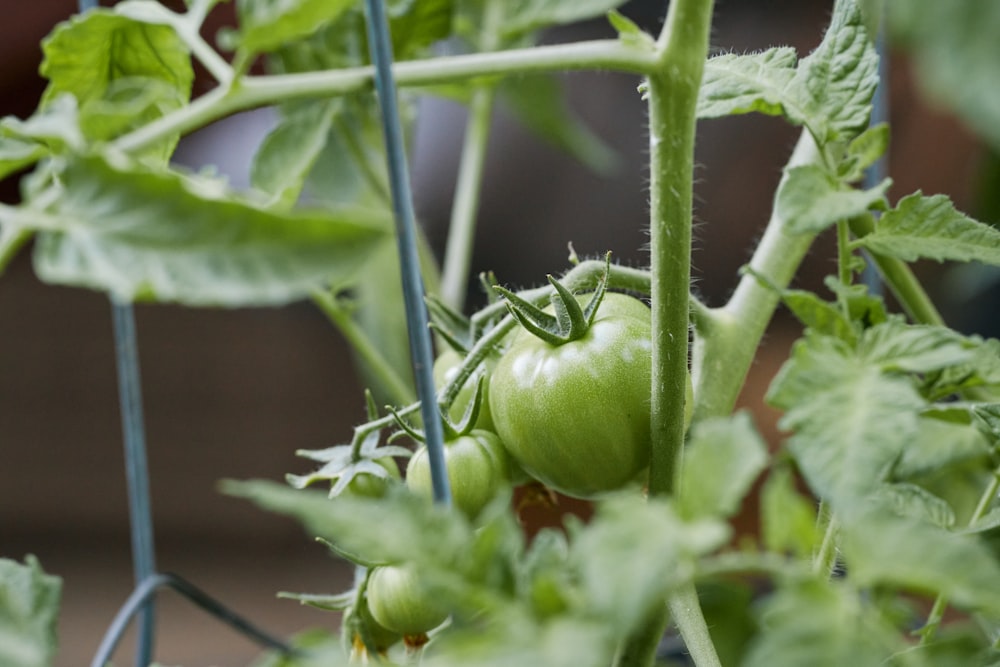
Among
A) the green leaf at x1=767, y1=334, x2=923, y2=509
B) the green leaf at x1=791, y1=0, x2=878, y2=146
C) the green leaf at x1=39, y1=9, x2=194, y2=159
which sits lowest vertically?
the green leaf at x1=767, y1=334, x2=923, y2=509

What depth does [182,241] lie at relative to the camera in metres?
0.24

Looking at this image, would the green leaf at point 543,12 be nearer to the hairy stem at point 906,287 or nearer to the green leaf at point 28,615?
the hairy stem at point 906,287

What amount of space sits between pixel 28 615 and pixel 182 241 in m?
0.11

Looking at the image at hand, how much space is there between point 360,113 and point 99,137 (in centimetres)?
45

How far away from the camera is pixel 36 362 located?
1.75 meters

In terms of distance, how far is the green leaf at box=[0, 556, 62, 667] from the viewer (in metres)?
0.24

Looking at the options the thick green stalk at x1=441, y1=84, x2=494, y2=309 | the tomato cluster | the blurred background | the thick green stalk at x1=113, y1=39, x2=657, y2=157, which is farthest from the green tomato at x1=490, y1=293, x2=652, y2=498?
the blurred background

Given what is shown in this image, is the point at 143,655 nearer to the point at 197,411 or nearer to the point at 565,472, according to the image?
the point at 565,472

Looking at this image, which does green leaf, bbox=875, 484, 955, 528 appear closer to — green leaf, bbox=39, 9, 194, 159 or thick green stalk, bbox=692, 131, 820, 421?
thick green stalk, bbox=692, 131, 820, 421

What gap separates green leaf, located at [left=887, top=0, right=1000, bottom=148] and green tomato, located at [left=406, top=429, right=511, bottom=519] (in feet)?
0.78

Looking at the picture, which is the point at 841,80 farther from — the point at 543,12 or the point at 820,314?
the point at 543,12

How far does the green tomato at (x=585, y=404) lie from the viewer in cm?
36

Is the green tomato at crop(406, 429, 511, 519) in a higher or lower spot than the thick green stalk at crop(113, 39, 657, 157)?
lower

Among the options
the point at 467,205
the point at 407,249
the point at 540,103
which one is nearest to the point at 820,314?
the point at 407,249
